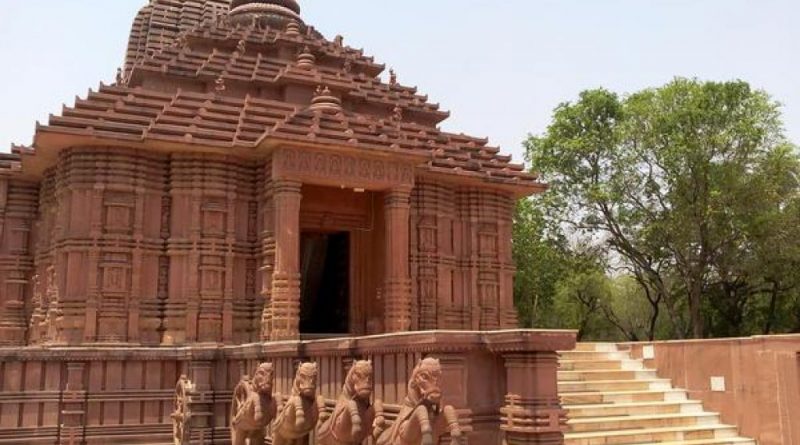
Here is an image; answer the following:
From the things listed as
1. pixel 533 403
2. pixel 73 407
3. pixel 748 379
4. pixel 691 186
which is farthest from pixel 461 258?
pixel 691 186

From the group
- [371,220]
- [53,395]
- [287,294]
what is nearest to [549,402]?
[287,294]

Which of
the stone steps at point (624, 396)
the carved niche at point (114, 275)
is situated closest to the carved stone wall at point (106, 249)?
the carved niche at point (114, 275)

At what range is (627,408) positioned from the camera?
11000 millimetres

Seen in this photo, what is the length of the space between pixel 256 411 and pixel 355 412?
2163mm

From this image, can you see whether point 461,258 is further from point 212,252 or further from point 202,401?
point 202,401

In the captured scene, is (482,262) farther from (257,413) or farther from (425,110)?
(257,413)

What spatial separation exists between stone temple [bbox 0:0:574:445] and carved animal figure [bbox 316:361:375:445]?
101 cm

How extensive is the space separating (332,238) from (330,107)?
3.35 m

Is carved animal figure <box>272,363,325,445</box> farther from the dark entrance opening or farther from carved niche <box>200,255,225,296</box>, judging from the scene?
Answer: the dark entrance opening

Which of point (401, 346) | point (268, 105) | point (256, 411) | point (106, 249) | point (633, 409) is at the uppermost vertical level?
point (268, 105)

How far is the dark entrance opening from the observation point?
15.3 m

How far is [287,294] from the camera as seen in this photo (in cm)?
1247

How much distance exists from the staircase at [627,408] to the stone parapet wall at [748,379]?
214 millimetres

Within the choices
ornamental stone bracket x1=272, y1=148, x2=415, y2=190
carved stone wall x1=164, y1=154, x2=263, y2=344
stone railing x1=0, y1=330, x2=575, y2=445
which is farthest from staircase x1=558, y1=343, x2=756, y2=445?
carved stone wall x1=164, y1=154, x2=263, y2=344
